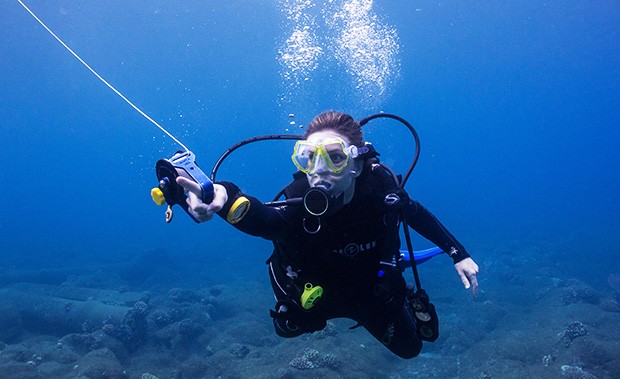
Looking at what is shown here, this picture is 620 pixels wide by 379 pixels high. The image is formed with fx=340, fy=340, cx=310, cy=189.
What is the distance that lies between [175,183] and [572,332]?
40.3ft

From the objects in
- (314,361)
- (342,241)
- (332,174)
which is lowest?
(314,361)

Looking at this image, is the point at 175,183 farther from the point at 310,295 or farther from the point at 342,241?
the point at 342,241

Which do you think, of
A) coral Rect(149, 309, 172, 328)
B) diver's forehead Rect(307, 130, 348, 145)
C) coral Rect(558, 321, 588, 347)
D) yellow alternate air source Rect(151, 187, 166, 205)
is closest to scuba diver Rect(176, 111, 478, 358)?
diver's forehead Rect(307, 130, 348, 145)

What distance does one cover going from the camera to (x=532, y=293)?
16.4 metres

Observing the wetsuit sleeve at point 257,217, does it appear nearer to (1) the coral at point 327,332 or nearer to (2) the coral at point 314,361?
(2) the coral at point 314,361

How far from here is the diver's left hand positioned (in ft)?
12.6

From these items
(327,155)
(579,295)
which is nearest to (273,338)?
(327,155)

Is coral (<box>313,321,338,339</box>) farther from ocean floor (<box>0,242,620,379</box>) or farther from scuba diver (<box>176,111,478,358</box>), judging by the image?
scuba diver (<box>176,111,478,358</box>)

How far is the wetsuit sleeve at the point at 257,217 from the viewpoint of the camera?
2.28m

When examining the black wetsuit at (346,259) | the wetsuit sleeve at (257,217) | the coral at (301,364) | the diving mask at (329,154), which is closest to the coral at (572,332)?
the coral at (301,364)

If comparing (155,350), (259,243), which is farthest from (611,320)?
(259,243)

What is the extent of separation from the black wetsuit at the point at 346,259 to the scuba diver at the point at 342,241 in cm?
1

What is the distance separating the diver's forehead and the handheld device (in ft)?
4.74

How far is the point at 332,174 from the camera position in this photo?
3184 millimetres
